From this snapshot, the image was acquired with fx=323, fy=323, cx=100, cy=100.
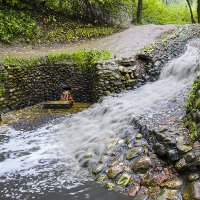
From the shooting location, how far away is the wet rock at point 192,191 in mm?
4930

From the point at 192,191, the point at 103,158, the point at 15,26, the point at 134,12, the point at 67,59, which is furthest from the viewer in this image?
the point at 134,12

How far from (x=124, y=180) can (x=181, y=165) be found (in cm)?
106

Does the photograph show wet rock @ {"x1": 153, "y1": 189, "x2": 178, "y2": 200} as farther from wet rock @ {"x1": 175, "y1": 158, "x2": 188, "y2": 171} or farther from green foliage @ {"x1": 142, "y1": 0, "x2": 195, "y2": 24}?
green foliage @ {"x1": 142, "y1": 0, "x2": 195, "y2": 24}

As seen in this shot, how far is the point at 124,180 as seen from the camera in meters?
5.84

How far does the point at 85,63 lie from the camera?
13914 millimetres

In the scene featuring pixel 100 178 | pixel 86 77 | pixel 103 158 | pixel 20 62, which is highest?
pixel 20 62

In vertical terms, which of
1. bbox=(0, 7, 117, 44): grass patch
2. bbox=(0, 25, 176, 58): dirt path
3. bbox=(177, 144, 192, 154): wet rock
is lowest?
bbox=(177, 144, 192, 154): wet rock

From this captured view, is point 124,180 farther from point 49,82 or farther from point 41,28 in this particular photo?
point 41,28

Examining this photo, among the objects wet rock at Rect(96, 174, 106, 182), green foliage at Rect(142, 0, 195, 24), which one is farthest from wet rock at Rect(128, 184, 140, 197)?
green foliage at Rect(142, 0, 195, 24)

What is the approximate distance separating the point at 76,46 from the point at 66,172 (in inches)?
429

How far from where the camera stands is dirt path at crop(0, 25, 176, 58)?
14.7m

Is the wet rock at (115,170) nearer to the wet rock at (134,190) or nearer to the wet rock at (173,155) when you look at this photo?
the wet rock at (134,190)

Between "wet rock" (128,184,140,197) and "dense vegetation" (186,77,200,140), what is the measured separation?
1391 millimetres

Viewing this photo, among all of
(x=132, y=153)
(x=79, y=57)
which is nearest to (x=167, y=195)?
(x=132, y=153)
